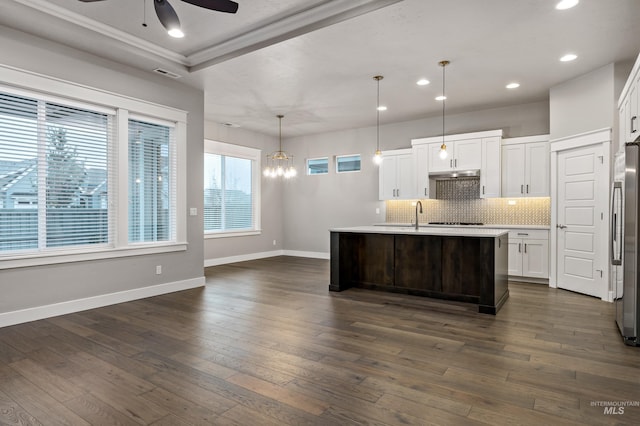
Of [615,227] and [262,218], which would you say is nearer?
[615,227]

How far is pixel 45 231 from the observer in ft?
13.3

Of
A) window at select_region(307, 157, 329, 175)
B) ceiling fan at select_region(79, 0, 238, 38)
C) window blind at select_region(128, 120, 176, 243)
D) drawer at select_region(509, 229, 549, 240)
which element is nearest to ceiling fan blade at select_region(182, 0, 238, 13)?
ceiling fan at select_region(79, 0, 238, 38)

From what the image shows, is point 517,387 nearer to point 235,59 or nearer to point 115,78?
point 235,59

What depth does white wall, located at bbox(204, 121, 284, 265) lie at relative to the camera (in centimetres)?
775

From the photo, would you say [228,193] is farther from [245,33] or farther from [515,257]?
[515,257]

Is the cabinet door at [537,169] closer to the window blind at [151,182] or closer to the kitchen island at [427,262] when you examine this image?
the kitchen island at [427,262]

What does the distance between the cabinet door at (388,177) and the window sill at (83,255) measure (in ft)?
13.4

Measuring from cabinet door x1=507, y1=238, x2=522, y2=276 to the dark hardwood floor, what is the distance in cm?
145

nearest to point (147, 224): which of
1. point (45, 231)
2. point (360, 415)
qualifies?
point (45, 231)

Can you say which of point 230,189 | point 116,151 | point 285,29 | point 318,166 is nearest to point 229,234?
point 230,189

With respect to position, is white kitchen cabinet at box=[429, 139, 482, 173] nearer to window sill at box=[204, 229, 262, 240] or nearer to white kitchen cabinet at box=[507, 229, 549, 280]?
white kitchen cabinet at box=[507, 229, 549, 280]

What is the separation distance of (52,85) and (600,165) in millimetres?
6712

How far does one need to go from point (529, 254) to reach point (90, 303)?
20.5ft

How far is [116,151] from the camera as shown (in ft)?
15.3
